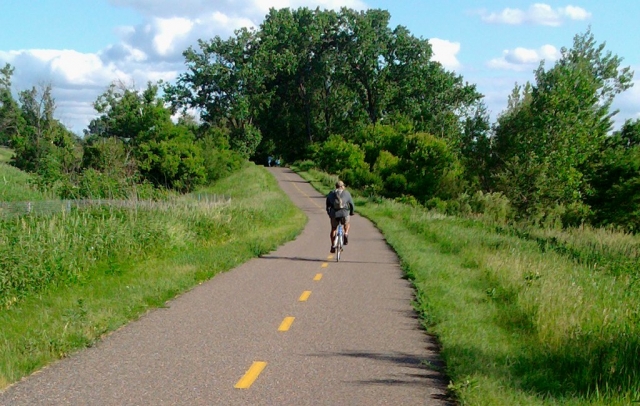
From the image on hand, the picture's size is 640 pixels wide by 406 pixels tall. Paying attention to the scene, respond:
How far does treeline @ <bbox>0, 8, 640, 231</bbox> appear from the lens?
189ft

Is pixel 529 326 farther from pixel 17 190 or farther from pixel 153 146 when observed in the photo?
pixel 153 146

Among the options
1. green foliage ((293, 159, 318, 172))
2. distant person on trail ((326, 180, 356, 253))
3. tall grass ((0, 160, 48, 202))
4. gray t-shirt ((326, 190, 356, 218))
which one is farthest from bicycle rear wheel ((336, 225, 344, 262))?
green foliage ((293, 159, 318, 172))

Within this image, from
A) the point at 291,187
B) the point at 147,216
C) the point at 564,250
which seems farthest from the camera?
the point at 291,187

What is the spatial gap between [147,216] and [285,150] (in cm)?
9093

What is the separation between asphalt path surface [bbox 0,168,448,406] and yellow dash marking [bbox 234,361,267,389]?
1cm

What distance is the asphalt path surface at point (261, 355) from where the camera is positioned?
6051 mm

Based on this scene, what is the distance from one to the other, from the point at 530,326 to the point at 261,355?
12.8 feet

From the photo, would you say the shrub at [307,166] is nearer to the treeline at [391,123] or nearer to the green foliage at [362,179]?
the treeline at [391,123]

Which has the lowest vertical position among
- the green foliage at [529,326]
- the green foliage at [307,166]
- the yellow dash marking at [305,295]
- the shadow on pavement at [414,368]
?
the yellow dash marking at [305,295]

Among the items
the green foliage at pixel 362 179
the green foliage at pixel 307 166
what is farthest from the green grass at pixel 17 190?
the green foliage at pixel 307 166

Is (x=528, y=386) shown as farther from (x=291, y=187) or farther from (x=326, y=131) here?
(x=326, y=131)

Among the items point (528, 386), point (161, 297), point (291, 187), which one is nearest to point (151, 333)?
point (161, 297)

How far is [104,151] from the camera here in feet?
179

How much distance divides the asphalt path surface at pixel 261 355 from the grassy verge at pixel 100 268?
31cm
